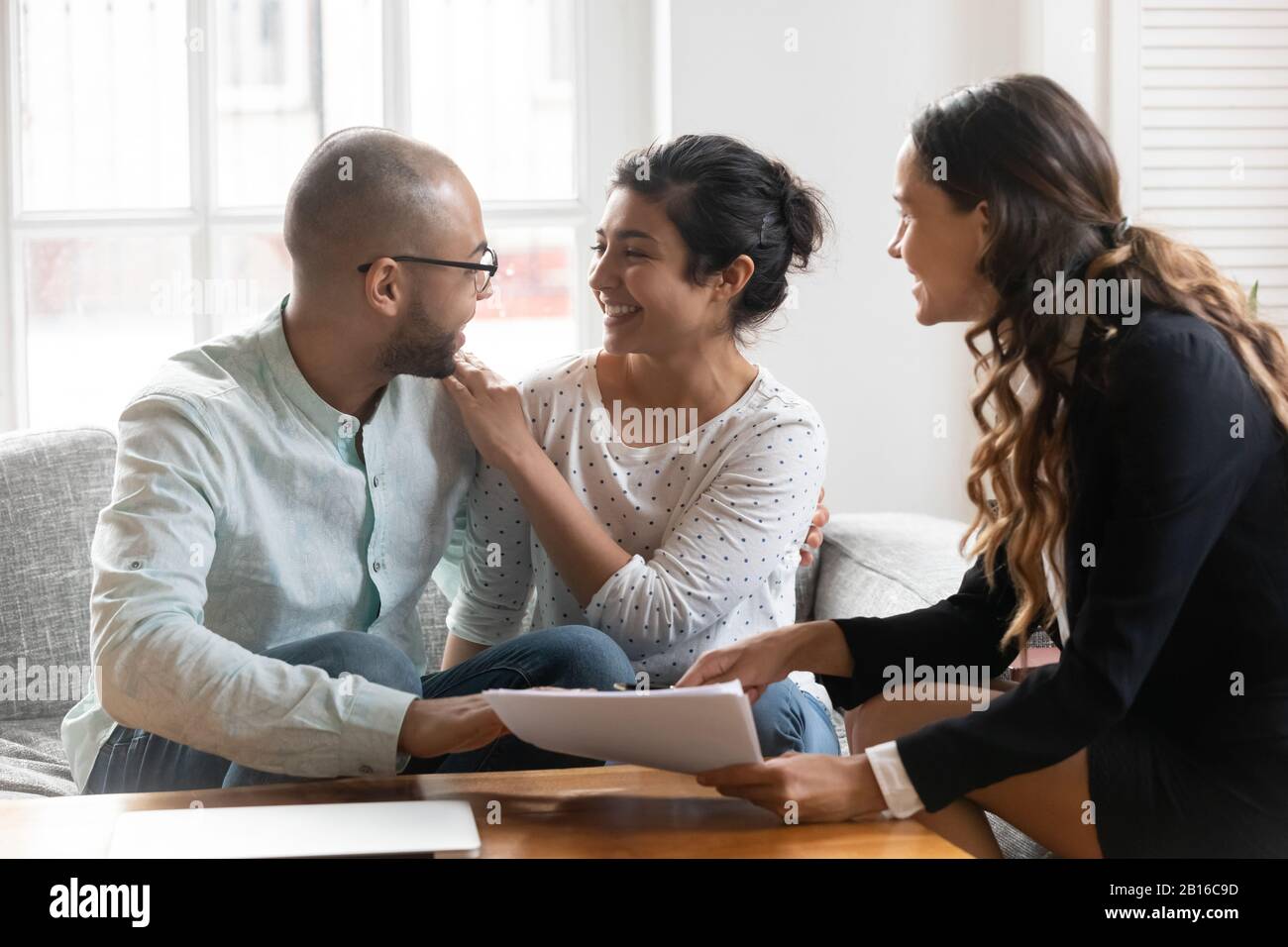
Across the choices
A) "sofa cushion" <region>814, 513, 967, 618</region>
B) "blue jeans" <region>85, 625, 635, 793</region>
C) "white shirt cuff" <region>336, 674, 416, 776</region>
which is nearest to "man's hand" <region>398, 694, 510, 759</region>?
"white shirt cuff" <region>336, 674, 416, 776</region>

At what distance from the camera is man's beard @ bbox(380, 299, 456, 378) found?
5.16ft

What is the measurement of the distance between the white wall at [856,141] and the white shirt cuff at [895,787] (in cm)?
175

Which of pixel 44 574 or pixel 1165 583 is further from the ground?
pixel 1165 583

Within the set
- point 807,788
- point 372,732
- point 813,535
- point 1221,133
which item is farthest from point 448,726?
point 1221,133

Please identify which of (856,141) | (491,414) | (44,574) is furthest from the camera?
(856,141)

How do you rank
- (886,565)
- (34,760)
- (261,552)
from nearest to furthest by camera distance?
(261,552), (34,760), (886,565)

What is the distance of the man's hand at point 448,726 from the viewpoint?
3.97ft

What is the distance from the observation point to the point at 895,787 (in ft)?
3.80

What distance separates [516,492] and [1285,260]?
2002 millimetres

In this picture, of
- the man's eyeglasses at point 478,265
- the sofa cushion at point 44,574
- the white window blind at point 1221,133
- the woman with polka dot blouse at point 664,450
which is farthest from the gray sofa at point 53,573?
the white window blind at point 1221,133

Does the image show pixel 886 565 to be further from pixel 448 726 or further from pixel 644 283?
pixel 448 726

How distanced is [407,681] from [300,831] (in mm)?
357

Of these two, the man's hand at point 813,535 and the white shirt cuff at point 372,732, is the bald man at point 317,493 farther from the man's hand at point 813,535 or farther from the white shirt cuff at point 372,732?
the man's hand at point 813,535

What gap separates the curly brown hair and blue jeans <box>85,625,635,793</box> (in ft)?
1.56
